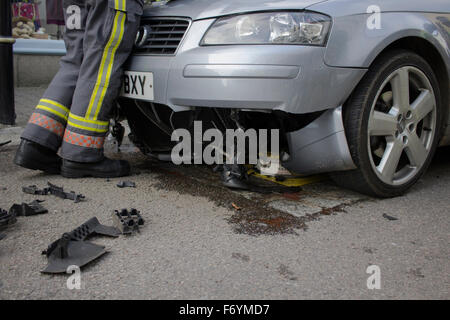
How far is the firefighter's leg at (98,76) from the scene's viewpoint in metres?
2.75

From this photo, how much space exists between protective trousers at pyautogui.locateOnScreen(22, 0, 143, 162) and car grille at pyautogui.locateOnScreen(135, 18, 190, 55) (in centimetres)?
9

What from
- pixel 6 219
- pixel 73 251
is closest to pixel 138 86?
pixel 6 219

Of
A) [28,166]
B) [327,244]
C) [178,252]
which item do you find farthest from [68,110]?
[327,244]

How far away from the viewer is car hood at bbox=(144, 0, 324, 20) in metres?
2.35

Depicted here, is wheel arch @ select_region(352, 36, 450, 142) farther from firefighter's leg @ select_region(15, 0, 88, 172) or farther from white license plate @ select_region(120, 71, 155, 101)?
firefighter's leg @ select_region(15, 0, 88, 172)

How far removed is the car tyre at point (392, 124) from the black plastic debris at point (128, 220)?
1.23 metres

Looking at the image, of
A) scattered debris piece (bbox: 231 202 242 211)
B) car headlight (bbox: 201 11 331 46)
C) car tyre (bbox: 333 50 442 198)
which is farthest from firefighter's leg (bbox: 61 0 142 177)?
car tyre (bbox: 333 50 442 198)

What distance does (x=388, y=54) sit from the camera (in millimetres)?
2629

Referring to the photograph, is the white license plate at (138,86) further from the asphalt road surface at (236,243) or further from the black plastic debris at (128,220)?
the black plastic debris at (128,220)

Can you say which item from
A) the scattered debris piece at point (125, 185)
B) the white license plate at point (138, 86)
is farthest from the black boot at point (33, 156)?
the white license plate at point (138, 86)

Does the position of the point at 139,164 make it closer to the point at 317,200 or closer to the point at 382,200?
the point at 317,200

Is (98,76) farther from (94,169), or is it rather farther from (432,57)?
(432,57)

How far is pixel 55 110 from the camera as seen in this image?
9.84 ft
